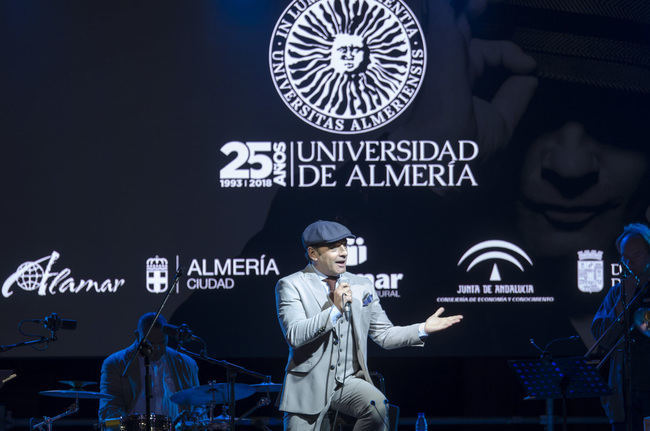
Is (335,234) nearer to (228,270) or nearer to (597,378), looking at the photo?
(597,378)

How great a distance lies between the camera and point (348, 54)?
7.61m

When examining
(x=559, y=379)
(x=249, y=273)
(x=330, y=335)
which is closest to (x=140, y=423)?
(x=249, y=273)

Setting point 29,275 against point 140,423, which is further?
point 29,275

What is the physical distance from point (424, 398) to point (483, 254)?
154cm

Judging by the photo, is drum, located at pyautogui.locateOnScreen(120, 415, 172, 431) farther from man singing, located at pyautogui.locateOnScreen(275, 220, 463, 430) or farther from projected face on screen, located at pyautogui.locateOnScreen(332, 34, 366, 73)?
projected face on screen, located at pyautogui.locateOnScreen(332, 34, 366, 73)

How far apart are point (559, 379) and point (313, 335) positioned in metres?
1.77

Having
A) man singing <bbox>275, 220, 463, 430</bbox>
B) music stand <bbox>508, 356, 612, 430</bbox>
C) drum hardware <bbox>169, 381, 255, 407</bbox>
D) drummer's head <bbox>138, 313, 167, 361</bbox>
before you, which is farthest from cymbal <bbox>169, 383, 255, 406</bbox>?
music stand <bbox>508, 356, 612, 430</bbox>

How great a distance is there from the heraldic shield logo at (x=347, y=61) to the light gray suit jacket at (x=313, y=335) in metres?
2.88

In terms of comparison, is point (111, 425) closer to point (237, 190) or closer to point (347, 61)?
point (237, 190)

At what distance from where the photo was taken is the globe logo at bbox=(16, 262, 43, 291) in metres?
7.43

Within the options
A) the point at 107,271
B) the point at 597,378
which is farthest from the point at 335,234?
the point at 107,271

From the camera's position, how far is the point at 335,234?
4.86 meters

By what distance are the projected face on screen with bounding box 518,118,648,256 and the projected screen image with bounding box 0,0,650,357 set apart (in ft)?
0.06

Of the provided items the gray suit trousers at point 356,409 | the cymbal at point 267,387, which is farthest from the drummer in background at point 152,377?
the gray suit trousers at point 356,409
